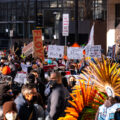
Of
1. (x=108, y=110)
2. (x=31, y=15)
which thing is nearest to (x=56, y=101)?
(x=108, y=110)

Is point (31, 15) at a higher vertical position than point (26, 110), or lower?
higher

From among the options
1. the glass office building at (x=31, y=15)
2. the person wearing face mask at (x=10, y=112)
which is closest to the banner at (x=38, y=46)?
the person wearing face mask at (x=10, y=112)

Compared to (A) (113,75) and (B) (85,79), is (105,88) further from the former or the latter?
(B) (85,79)

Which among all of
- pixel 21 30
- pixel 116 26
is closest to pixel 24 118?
pixel 116 26

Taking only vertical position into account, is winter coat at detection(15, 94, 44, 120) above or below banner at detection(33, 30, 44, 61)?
below

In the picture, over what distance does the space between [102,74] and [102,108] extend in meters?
0.98

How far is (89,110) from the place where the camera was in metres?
5.32

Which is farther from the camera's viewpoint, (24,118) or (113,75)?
(113,75)

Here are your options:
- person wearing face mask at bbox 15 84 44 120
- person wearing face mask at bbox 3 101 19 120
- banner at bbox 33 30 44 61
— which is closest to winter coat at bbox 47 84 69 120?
person wearing face mask at bbox 15 84 44 120

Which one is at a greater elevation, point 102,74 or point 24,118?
point 102,74

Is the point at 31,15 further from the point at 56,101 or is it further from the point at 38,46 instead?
the point at 56,101

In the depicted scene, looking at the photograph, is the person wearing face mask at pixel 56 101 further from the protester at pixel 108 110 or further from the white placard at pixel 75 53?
the white placard at pixel 75 53

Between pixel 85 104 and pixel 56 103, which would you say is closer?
pixel 85 104

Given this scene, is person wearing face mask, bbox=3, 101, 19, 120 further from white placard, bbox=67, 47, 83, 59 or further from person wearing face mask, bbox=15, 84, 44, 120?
white placard, bbox=67, 47, 83, 59
